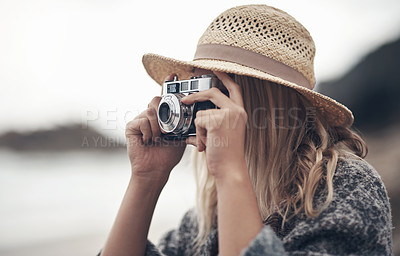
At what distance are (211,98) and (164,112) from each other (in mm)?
151

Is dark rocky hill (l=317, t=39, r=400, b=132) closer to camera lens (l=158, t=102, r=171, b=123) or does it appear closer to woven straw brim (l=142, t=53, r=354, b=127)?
woven straw brim (l=142, t=53, r=354, b=127)

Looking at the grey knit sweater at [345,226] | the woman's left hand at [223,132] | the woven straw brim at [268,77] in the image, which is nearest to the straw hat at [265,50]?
the woven straw brim at [268,77]

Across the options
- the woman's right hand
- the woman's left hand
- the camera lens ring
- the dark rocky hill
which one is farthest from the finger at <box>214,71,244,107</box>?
the dark rocky hill

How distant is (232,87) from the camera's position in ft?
2.68

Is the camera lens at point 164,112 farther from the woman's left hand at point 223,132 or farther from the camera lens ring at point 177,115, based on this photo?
the woman's left hand at point 223,132

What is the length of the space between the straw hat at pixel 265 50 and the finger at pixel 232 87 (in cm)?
2

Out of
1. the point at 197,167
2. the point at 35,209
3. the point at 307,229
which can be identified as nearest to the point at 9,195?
the point at 35,209

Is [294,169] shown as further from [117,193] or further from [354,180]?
Result: [117,193]

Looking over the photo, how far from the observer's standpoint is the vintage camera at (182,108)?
86 cm

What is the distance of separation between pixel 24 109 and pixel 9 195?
1.77ft

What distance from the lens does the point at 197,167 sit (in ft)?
3.97

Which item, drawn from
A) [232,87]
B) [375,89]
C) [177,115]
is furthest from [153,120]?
[375,89]

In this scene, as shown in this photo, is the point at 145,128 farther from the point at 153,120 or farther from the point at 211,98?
the point at 211,98

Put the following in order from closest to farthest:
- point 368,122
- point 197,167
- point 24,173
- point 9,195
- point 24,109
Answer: point 197,167
point 368,122
point 24,109
point 9,195
point 24,173
